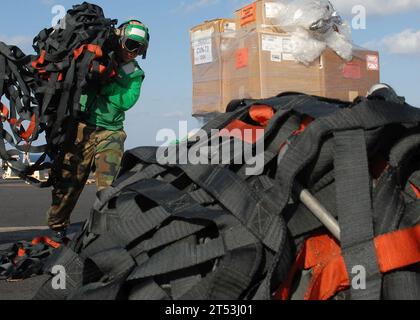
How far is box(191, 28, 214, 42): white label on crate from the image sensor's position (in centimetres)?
587

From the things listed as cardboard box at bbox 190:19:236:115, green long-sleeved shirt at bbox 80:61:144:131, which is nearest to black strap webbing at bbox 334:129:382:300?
green long-sleeved shirt at bbox 80:61:144:131

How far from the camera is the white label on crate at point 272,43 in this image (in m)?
5.25

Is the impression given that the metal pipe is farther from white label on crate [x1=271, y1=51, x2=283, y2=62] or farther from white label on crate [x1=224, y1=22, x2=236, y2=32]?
white label on crate [x1=224, y1=22, x2=236, y2=32]

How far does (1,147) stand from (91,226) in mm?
3163

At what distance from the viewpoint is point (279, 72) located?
5.29 m

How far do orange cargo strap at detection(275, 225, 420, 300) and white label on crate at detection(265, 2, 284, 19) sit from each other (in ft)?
13.7

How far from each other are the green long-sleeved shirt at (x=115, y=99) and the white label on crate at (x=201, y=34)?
962 millimetres

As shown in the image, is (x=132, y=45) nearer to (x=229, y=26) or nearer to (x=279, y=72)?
(x=229, y=26)

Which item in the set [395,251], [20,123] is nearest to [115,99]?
[20,123]

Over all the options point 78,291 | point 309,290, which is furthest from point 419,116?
point 78,291

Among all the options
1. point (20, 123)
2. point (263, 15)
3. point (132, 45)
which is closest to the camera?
point (20, 123)

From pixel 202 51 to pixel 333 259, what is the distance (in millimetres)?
4748
